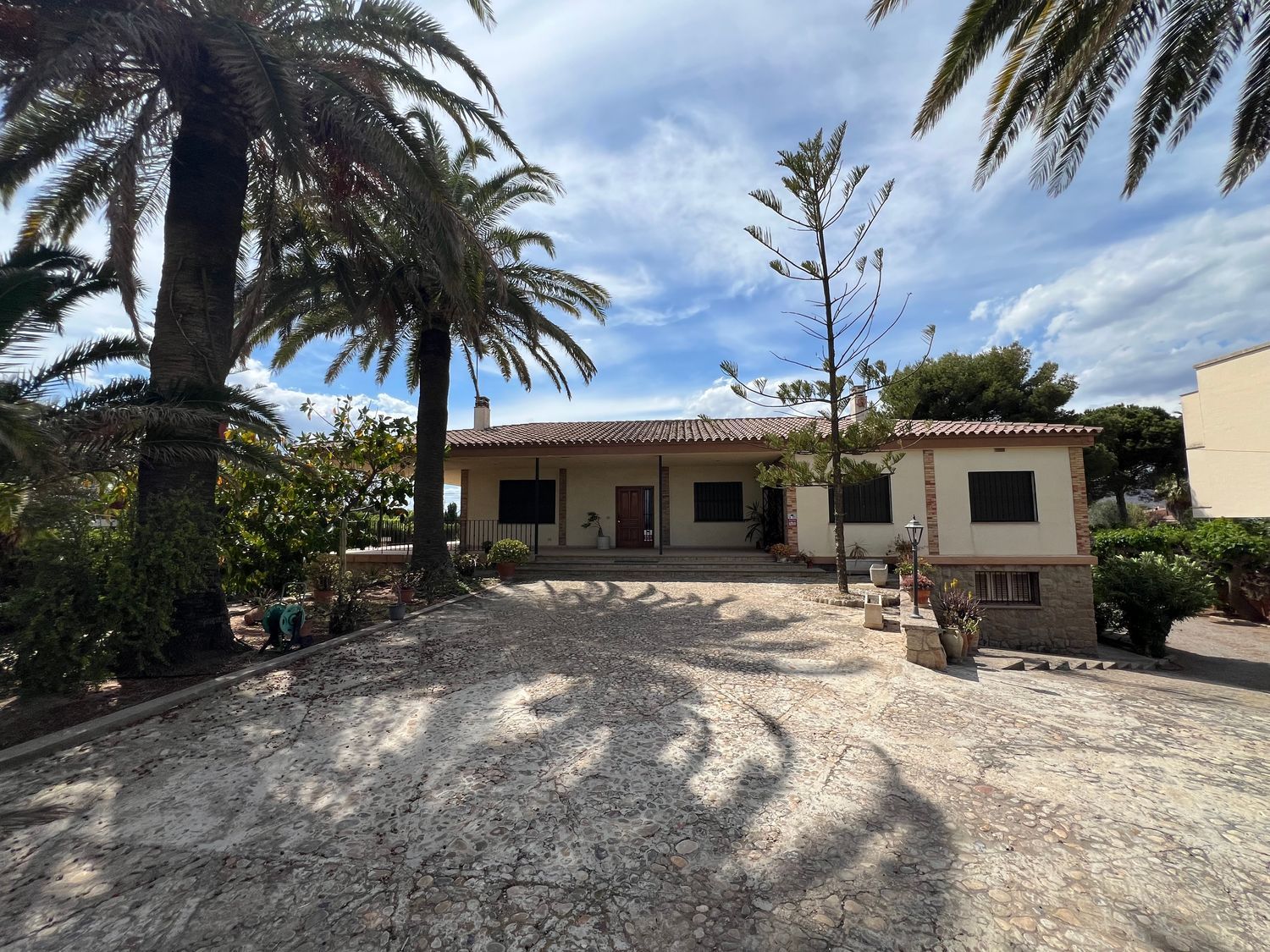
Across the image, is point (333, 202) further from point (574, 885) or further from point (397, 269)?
point (574, 885)

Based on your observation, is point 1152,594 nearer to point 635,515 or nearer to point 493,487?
point 635,515

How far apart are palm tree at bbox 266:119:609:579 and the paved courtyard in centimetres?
616

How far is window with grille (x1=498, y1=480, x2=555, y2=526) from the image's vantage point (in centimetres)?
1702

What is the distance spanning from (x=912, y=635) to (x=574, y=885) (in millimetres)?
5051

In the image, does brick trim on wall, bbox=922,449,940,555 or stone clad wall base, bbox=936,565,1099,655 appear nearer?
stone clad wall base, bbox=936,565,1099,655

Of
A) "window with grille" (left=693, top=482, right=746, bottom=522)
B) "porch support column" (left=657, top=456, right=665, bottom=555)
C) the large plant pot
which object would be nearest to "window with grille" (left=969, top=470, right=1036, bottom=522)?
"window with grille" (left=693, top=482, right=746, bottom=522)

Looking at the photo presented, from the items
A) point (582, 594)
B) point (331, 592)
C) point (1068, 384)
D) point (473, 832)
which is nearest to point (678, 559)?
point (582, 594)

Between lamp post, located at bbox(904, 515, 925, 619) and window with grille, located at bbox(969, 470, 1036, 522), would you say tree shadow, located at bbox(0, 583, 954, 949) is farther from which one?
window with grille, located at bbox(969, 470, 1036, 522)

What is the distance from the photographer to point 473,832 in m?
2.91

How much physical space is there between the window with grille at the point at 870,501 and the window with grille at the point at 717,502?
3517 millimetres

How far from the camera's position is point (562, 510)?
16.9m

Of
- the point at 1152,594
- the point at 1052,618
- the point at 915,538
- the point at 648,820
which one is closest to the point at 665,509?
the point at 915,538

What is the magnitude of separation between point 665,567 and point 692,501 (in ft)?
11.7

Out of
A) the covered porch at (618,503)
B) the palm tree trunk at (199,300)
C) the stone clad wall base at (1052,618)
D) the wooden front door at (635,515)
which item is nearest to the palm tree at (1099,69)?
the palm tree trunk at (199,300)
